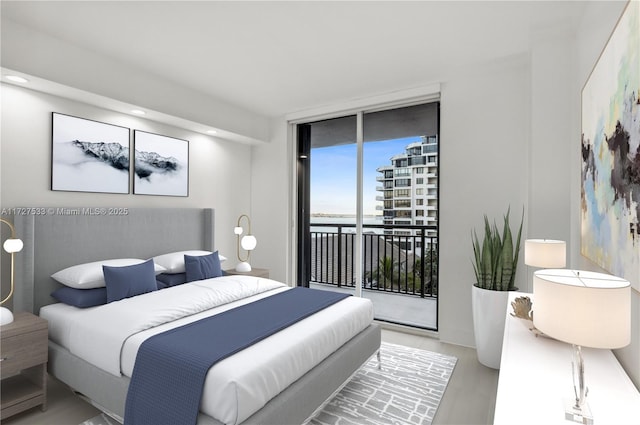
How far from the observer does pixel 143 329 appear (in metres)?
2.01

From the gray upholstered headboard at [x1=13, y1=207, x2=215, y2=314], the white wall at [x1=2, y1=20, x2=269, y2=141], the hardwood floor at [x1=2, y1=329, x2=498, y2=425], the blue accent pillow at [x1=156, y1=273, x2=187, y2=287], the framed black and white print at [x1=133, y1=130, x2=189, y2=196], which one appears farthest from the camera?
the framed black and white print at [x1=133, y1=130, x2=189, y2=196]

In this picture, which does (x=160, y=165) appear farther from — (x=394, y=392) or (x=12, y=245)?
(x=394, y=392)

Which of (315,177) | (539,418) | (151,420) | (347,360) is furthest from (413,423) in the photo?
(315,177)

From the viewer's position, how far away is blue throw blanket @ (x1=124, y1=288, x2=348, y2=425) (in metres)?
1.56

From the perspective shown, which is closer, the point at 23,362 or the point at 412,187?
the point at 23,362

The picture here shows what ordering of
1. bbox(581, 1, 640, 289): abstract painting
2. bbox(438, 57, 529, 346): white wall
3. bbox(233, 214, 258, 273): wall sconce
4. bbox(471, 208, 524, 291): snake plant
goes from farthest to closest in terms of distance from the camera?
bbox(233, 214, 258, 273): wall sconce, bbox(438, 57, 529, 346): white wall, bbox(471, 208, 524, 291): snake plant, bbox(581, 1, 640, 289): abstract painting

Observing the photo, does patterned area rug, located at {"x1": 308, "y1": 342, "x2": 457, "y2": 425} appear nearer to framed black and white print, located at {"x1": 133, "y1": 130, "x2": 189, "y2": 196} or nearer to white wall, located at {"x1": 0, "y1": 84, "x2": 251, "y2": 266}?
white wall, located at {"x1": 0, "y1": 84, "x2": 251, "y2": 266}

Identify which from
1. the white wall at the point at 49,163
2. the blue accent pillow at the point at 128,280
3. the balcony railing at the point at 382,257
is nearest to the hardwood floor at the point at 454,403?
the blue accent pillow at the point at 128,280

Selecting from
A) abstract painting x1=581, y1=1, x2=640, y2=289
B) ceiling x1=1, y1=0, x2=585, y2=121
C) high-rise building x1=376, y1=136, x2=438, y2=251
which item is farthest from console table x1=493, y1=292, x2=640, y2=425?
high-rise building x1=376, y1=136, x2=438, y2=251

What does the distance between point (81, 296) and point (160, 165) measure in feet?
5.22

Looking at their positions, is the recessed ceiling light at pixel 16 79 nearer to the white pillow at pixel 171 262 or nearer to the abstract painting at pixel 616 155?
the white pillow at pixel 171 262

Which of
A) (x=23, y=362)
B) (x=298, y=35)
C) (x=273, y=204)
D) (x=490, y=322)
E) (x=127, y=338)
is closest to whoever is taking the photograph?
→ (x=127, y=338)

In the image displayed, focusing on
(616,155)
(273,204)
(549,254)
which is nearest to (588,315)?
(616,155)

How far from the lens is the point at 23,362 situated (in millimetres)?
2043
